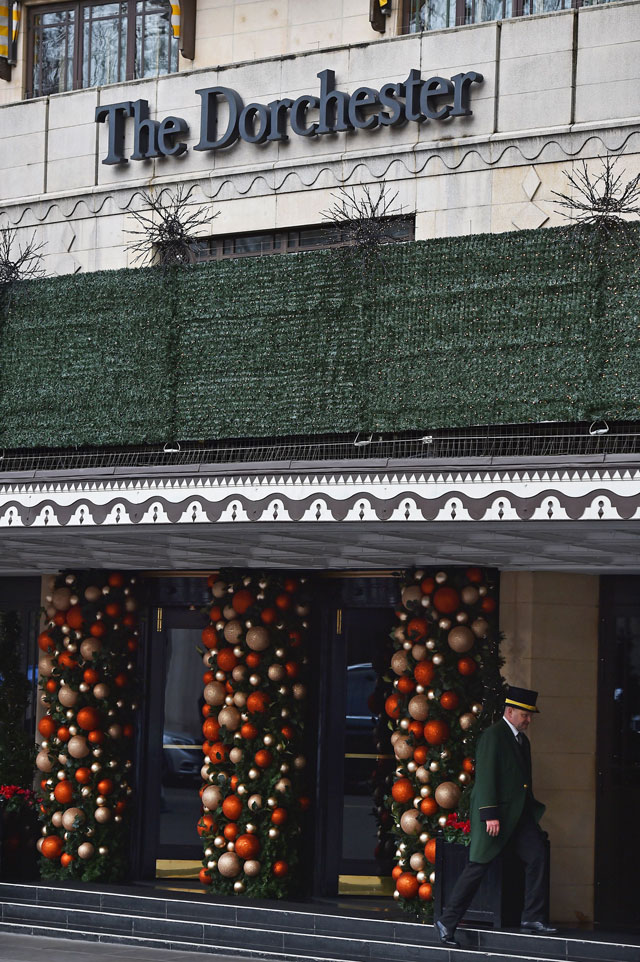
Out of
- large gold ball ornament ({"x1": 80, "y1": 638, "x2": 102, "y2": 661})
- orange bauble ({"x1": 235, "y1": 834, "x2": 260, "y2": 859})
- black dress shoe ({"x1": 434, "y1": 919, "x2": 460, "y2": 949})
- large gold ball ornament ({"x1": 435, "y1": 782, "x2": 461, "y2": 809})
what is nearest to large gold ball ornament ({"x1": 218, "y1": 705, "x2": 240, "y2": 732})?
orange bauble ({"x1": 235, "y1": 834, "x2": 260, "y2": 859})

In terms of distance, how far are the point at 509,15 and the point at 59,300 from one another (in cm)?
481

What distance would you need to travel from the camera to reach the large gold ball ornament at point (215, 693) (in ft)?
50.4

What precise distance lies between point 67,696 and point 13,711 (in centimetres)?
120

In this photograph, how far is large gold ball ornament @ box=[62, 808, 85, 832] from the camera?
15812 millimetres

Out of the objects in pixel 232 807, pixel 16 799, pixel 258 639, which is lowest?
pixel 16 799

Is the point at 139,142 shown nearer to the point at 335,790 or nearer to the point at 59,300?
the point at 59,300

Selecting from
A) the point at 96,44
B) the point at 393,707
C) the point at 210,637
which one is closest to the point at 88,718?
the point at 210,637

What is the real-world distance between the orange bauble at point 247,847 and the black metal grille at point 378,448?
131 inches

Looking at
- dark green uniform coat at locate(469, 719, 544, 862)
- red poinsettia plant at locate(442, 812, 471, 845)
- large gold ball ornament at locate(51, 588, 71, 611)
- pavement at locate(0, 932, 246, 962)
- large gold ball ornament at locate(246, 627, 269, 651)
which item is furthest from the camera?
large gold ball ornament at locate(51, 588, 71, 611)

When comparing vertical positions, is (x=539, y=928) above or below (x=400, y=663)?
below

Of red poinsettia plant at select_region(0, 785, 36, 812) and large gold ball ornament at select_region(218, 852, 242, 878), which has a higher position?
red poinsettia plant at select_region(0, 785, 36, 812)

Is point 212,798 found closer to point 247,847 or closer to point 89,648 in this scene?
point 247,847

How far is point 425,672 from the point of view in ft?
46.6

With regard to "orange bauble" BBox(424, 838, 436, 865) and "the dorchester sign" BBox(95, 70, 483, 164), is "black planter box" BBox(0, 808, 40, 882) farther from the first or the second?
"the dorchester sign" BBox(95, 70, 483, 164)
